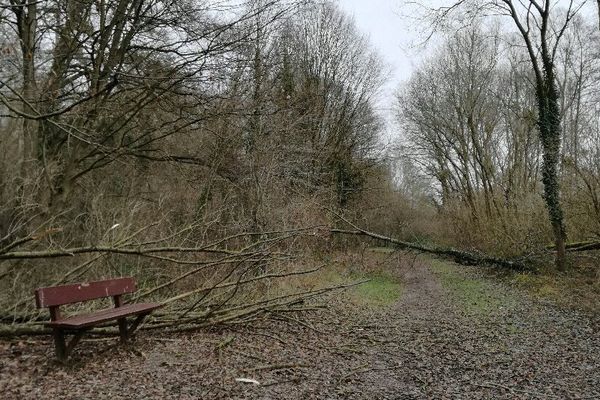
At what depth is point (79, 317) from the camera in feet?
18.6

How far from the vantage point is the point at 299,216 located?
46.2 ft

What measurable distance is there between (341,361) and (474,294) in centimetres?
766

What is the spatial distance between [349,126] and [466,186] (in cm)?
660

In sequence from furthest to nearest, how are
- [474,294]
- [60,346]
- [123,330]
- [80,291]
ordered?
[474,294], [123,330], [80,291], [60,346]

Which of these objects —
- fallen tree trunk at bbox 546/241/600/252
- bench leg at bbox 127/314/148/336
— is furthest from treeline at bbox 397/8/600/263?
bench leg at bbox 127/314/148/336

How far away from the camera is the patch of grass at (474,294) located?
10672mm

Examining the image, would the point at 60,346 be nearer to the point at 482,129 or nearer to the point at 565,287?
the point at 565,287

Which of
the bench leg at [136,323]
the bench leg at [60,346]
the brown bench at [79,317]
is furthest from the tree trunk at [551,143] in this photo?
the bench leg at [60,346]

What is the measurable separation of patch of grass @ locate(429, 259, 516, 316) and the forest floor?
80 cm

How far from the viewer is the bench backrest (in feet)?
17.0

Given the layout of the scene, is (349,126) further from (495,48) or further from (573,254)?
(573,254)

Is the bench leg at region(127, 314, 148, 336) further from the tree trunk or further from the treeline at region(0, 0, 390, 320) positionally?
the tree trunk

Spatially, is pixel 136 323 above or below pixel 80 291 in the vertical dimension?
below

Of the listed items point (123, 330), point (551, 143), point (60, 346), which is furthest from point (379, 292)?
point (60, 346)
